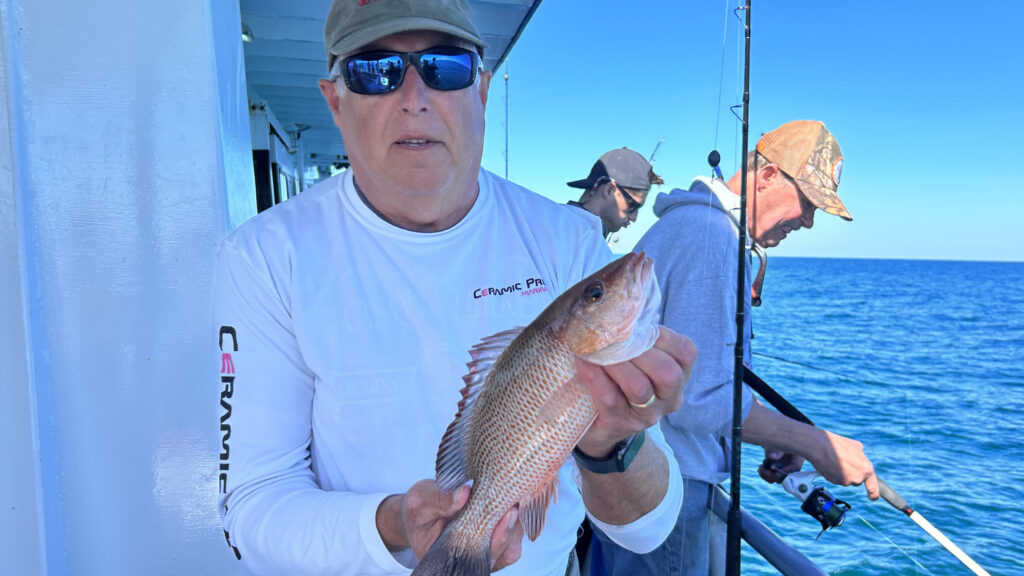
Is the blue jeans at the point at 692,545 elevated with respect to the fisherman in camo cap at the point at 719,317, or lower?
lower

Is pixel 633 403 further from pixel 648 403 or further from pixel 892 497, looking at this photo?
pixel 892 497

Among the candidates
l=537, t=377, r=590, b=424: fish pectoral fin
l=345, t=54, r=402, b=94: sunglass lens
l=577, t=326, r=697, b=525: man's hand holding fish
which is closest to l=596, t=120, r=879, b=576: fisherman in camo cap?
l=577, t=326, r=697, b=525: man's hand holding fish

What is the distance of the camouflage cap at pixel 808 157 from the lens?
3.41 meters

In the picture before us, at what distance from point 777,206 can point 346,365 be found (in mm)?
2964

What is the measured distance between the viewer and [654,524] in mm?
1660

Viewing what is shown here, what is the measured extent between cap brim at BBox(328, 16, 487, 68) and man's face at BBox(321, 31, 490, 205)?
36 millimetres

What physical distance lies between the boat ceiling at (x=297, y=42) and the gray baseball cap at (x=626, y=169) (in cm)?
147

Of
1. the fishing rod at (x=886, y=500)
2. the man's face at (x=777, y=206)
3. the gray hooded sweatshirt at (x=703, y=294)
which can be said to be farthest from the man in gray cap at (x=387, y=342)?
the man's face at (x=777, y=206)

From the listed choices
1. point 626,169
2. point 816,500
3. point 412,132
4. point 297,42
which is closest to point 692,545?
point 816,500

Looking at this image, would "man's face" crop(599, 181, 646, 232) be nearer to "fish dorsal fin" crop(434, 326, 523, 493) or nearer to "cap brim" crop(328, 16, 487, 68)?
"cap brim" crop(328, 16, 487, 68)

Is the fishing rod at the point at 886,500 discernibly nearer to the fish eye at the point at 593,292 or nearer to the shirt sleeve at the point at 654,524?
the shirt sleeve at the point at 654,524

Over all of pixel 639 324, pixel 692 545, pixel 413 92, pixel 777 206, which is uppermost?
pixel 413 92

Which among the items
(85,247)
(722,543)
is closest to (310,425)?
(85,247)

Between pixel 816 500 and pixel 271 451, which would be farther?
pixel 816 500
